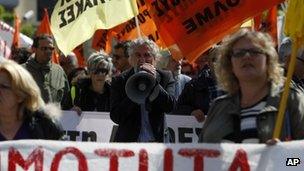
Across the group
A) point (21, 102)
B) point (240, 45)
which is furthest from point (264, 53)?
point (21, 102)

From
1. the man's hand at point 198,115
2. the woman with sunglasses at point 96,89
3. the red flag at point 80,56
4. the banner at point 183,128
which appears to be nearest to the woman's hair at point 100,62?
the woman with sunglasses at point 96,89

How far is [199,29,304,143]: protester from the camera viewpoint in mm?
4461

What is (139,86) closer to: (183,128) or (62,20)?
(183,128)

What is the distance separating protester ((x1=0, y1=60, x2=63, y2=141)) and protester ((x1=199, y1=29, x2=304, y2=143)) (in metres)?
0.85


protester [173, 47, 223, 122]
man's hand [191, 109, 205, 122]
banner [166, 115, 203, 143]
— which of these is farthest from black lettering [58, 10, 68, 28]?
man's hand [191, 109, 205, 122]

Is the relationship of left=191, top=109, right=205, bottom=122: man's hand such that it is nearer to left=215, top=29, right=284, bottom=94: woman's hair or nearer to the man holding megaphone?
the man holding megaphone

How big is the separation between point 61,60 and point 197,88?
14.8 ft

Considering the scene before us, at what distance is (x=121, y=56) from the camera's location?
8.83m

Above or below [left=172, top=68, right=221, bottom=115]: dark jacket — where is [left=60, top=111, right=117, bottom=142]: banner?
below

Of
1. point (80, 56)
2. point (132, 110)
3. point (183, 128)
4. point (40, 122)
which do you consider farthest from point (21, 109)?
point (80, 56)

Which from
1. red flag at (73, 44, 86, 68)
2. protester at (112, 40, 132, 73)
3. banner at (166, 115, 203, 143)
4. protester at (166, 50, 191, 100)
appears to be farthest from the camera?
red flag at (73, 44, 86, 68)

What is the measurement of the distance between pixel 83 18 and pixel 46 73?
615 millimetres

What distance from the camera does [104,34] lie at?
1086 centimetres

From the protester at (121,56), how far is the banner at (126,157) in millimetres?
3777
